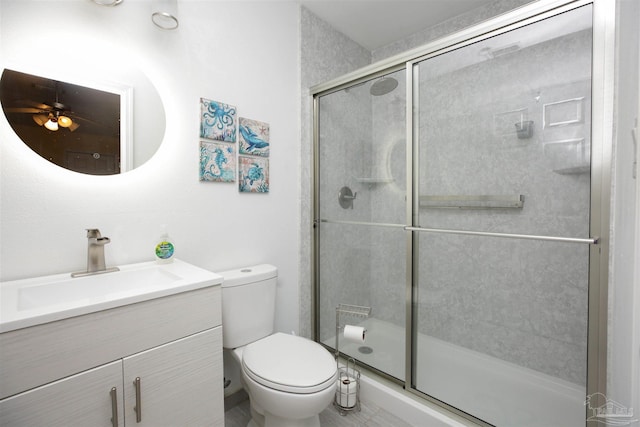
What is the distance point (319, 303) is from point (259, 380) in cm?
93

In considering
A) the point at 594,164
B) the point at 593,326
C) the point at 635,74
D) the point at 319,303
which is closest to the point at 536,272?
the point at 593,326

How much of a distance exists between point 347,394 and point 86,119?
1.80m

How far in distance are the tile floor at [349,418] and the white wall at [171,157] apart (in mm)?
523

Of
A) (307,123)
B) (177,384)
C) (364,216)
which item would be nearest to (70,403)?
(177,384)

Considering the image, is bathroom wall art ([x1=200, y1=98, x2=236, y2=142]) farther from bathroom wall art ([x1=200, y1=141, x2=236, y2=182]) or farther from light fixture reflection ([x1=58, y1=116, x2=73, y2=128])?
light fixture reflection ([x1=58, y1=116, x2=73, y2=128])

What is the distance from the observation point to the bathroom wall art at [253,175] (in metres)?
1.67

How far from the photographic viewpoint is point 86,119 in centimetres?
119

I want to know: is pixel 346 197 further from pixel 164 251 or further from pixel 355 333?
pixel 164 251

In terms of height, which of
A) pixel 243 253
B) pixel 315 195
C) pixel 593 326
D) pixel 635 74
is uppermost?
pixel 635 74

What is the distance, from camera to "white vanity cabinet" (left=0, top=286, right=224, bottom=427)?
732 millimetres

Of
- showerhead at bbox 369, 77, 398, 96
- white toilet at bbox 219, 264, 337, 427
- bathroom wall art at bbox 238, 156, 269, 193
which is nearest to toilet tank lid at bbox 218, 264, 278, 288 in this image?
white toilet at bbox 219, 264, 337, 427

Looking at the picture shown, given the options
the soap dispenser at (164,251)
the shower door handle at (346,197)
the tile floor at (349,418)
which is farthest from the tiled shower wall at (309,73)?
the soap dispenser at (164,251)

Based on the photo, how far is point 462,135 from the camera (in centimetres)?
161

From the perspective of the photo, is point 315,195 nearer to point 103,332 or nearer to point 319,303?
point 319,303
